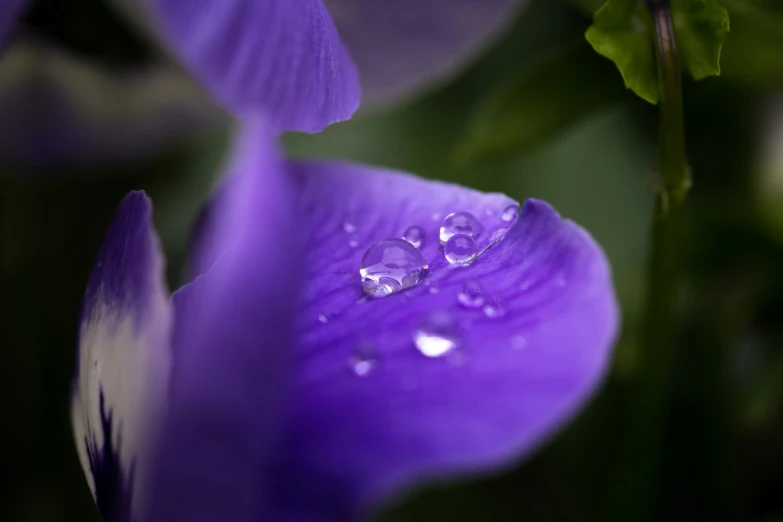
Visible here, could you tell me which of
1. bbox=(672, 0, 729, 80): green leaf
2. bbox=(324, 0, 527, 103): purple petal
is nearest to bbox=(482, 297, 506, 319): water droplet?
bbox=(672, 0, 729, 80): green leaf

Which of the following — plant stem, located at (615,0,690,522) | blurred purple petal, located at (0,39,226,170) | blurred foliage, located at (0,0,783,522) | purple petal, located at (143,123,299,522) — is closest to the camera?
purple petal, located at (143,123,299,522)

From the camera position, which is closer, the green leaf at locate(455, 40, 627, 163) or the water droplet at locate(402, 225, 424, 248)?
the water droplet at locate(402, 225, 424, 248)

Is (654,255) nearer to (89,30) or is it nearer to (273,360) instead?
(273,360)

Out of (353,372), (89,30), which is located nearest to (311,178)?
(353,372)

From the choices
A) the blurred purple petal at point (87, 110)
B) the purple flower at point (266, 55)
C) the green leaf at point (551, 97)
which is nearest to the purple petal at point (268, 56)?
the purple flower at point (266, 55)

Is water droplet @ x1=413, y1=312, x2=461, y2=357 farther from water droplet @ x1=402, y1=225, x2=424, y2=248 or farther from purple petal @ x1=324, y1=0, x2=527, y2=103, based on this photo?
purple petal @ x1=324, y1=0, x2=527, y2=103

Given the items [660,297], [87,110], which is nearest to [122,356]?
[660,297]
